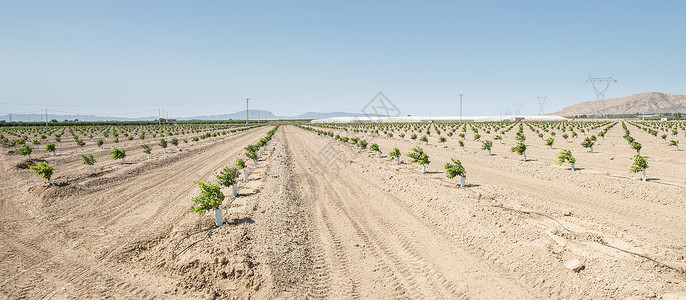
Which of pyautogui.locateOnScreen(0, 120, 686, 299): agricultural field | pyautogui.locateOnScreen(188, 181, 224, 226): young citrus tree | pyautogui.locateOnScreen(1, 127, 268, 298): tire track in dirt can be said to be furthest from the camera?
pyautogui.locateOnScreen(188, 181, 224, 226): young citrus tree

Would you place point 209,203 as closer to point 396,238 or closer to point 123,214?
point 123,214

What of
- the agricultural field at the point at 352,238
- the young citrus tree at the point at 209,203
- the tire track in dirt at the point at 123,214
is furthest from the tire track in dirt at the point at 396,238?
the tire track in dirt at the point at 123,214

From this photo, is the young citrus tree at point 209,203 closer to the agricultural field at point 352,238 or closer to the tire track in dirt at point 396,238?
the agricultural field at point 352,238

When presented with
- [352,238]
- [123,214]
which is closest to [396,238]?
[352,238]

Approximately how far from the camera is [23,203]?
39.8ft

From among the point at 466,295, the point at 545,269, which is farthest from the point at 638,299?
the point at 466,295

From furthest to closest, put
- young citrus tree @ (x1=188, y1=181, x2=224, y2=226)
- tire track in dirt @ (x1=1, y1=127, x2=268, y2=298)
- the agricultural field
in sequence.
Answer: young citrus tree @ (x1=188, y1=181, x2=224, y2=226) → tire track in dirt @ (x1=1, y1=127, x2=268, y2=298) → the agricultural field

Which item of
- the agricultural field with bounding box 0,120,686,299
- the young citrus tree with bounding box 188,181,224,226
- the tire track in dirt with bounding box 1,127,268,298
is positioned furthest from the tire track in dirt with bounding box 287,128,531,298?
the tire track in dirt with bounding box 1,127,268,298

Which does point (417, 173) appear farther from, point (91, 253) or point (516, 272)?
point (91, 253)

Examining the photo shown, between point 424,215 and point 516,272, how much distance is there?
3.82 meters

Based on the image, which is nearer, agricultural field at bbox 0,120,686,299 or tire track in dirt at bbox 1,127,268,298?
agricultural field at bbox 0,120,686,299

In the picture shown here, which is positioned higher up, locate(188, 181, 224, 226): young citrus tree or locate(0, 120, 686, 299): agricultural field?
locate(188, 181, 224, 226): young citrus tree

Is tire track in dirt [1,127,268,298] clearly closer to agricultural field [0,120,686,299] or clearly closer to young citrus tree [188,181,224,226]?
agricultural field [0,120,686,299]

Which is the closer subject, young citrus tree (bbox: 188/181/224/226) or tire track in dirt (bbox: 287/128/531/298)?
tire track in dirt (bbox: 287/128/531/298)
